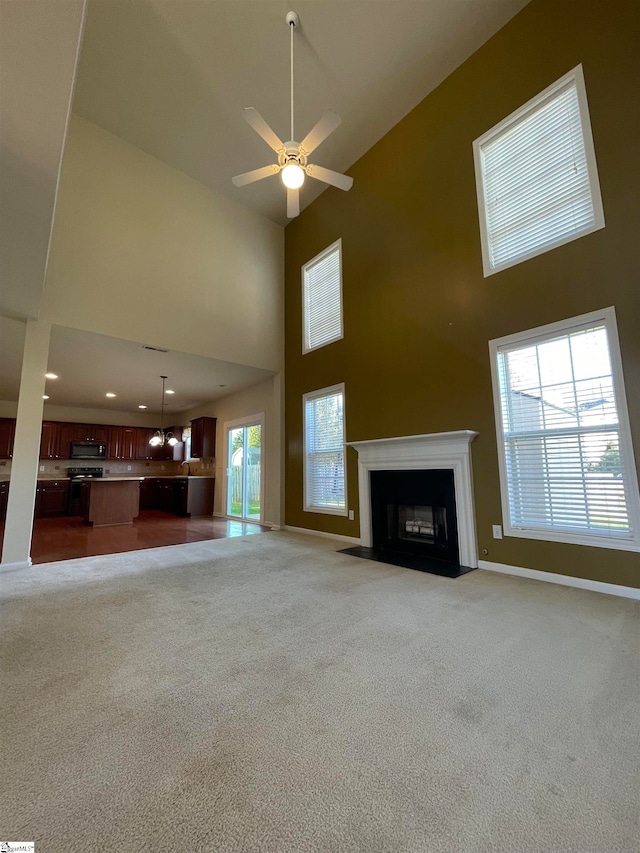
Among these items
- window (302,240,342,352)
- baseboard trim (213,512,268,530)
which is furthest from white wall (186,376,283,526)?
window (302,240,342,352)

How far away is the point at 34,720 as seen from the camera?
1396 millimetres

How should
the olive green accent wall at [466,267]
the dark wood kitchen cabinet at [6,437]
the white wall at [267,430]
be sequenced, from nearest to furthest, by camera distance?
the olive green accent wall at [466,267] → the white wall at [267,430] → the dark wood kitchen cabinet at [6,437]

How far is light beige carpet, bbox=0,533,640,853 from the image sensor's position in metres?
0.97

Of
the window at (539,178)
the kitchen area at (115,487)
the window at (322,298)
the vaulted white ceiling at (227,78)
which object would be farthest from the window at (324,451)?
the vaulted white ceiling at (227,78)

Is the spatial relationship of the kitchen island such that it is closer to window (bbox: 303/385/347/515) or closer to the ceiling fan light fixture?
window (bbox: 303/385/347/515)

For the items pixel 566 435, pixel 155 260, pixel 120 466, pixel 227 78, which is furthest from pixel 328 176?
pixel 120 466

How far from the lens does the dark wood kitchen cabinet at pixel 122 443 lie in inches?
377

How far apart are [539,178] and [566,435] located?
2506 mm

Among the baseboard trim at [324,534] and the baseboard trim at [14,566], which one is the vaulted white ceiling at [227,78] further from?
the baseboard trim at [324,534]

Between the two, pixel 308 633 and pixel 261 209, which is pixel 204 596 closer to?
pixel 308 633

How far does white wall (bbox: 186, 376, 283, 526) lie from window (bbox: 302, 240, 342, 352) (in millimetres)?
1072

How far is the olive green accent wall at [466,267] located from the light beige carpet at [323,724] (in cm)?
164

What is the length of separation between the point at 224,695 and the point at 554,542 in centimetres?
289

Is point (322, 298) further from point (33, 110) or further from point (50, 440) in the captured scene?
point (50, 440)
